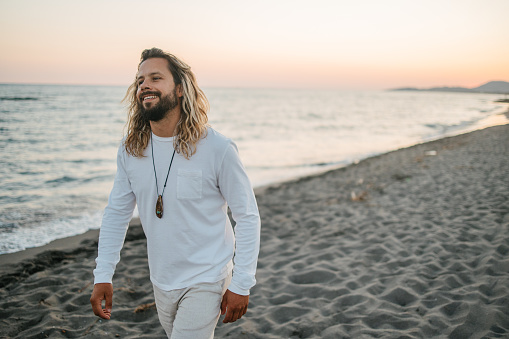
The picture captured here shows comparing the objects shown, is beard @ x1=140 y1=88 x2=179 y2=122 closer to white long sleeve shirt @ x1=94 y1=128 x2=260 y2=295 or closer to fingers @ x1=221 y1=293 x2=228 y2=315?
white long sleeve shirt @ x1=94 y1=128 x2=260 y2=295

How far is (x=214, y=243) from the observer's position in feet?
5.93

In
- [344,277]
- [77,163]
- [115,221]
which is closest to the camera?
[115,221]

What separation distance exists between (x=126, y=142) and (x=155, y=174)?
0.31 m

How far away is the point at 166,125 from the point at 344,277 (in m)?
3.11

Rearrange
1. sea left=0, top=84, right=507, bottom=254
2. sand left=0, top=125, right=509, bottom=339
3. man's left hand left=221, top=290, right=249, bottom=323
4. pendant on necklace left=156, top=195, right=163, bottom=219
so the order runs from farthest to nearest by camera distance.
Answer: sea left=0, top=84, right=507, bottom=254 → sand left=0, top=125, right=509, bottom=339 → pendant on necklace left=156, top=195, right=163, bottom=219 → man's left hand left=221, top=290, right=249, bottom=323

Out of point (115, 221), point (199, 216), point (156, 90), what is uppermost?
point (156, 90)

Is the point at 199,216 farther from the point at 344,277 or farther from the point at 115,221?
the point at 344,277

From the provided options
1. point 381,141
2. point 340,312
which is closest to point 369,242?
point 340,312

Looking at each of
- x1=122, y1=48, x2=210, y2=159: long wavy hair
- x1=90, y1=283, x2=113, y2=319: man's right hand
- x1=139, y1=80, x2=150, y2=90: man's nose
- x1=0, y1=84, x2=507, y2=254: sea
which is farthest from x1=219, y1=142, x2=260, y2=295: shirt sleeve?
x1=0, y1=84, x2=507, y2=254: sea

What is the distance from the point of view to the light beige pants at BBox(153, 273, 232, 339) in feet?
5.52

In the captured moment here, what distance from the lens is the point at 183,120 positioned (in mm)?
1896

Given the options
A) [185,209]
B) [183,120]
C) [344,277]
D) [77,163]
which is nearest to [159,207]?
[185,209]

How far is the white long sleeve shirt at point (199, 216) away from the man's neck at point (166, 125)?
0.04m

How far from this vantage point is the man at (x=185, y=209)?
1.71 m
